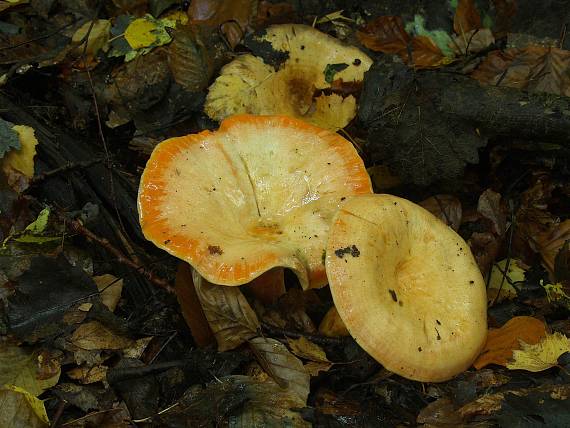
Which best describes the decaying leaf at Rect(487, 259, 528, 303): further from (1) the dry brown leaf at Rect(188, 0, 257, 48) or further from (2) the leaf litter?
(1) the dry brown leaf at Rect(188, 0, 257, 48)

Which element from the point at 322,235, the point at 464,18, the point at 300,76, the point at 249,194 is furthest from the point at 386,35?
the point at 322,235

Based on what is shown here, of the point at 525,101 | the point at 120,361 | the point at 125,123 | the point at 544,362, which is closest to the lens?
the point at 544,362

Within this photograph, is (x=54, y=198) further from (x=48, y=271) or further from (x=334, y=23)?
(x=334, y=23)

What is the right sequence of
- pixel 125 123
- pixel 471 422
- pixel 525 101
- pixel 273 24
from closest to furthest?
pixel 471 422, pixel 525 101, pixel 125 123, pixel 273 24

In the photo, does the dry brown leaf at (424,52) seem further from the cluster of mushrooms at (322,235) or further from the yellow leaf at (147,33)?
the yellow leaf at (147,33)

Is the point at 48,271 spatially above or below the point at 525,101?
below

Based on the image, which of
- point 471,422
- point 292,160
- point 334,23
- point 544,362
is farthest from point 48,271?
point 334,23

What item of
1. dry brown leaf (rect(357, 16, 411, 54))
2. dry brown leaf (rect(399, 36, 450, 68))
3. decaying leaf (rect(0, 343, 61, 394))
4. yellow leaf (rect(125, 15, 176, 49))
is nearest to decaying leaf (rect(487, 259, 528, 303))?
dry brown leaf (rect(399, 36, 450, 68))

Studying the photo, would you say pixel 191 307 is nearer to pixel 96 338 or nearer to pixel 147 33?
pixel 96 338
